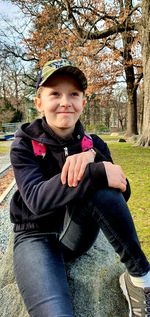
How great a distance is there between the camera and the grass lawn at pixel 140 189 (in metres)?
4.54

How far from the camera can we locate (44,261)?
1981 millimetres

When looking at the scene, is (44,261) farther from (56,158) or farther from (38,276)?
(56,158)

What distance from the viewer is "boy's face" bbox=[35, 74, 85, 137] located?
226cm

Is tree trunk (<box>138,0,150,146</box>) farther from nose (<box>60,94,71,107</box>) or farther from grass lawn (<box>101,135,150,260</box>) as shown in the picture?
nose (<box>60,94,71,107</box>)

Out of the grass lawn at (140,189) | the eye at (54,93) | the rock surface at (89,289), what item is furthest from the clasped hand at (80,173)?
the grass lawn at (140,189)

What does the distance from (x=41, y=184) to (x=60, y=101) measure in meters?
0.55

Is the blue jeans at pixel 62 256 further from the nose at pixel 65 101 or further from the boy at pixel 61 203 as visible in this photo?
the nose at pixel 65 101

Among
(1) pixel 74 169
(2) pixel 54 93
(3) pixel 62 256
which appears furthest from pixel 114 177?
(2) pixel 54 93

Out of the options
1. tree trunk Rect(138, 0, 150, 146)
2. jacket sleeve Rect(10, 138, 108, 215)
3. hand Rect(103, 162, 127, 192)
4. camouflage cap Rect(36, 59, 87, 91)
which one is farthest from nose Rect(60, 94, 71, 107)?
tree trunk Rect(138, 0, 150, 146)

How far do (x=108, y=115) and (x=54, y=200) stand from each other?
4879cm

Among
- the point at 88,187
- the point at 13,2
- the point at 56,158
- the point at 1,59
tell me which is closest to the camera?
the point at 88,187

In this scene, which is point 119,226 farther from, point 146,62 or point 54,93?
point 146,62

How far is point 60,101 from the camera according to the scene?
7.39 ft

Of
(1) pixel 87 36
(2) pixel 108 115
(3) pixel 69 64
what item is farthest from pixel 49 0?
(2) pixel 108 115
